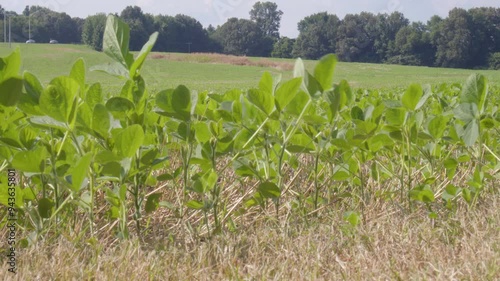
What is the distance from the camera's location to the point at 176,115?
1.30 meters

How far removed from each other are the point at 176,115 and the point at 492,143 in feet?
3.33

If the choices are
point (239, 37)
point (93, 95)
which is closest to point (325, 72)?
point (93, 95)

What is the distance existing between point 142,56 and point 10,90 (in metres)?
0.27

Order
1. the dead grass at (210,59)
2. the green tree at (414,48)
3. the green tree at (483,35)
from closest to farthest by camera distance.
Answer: the dead grass at (210,59)
the green tree at (414,48)
the green tree at (483,35)

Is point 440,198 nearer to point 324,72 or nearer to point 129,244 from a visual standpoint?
point 324,72

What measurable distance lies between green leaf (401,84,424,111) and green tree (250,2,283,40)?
47.3 metres

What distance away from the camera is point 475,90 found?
154 cm

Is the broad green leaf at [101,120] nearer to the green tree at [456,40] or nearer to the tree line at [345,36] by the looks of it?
the tree line at [345,36]

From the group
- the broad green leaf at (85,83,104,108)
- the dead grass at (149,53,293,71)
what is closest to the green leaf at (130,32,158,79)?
the broad green leaf at (85,83,104,108)

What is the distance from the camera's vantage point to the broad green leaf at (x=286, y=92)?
Result: 1.24 meters

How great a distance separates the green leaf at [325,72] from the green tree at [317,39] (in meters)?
42.9

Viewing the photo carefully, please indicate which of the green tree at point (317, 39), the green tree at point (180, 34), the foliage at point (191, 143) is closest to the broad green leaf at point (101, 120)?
the foliage at point (191, 143)

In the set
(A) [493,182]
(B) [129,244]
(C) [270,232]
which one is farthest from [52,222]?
(A) [493,182]

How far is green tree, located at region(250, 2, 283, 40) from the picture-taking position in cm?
4822
